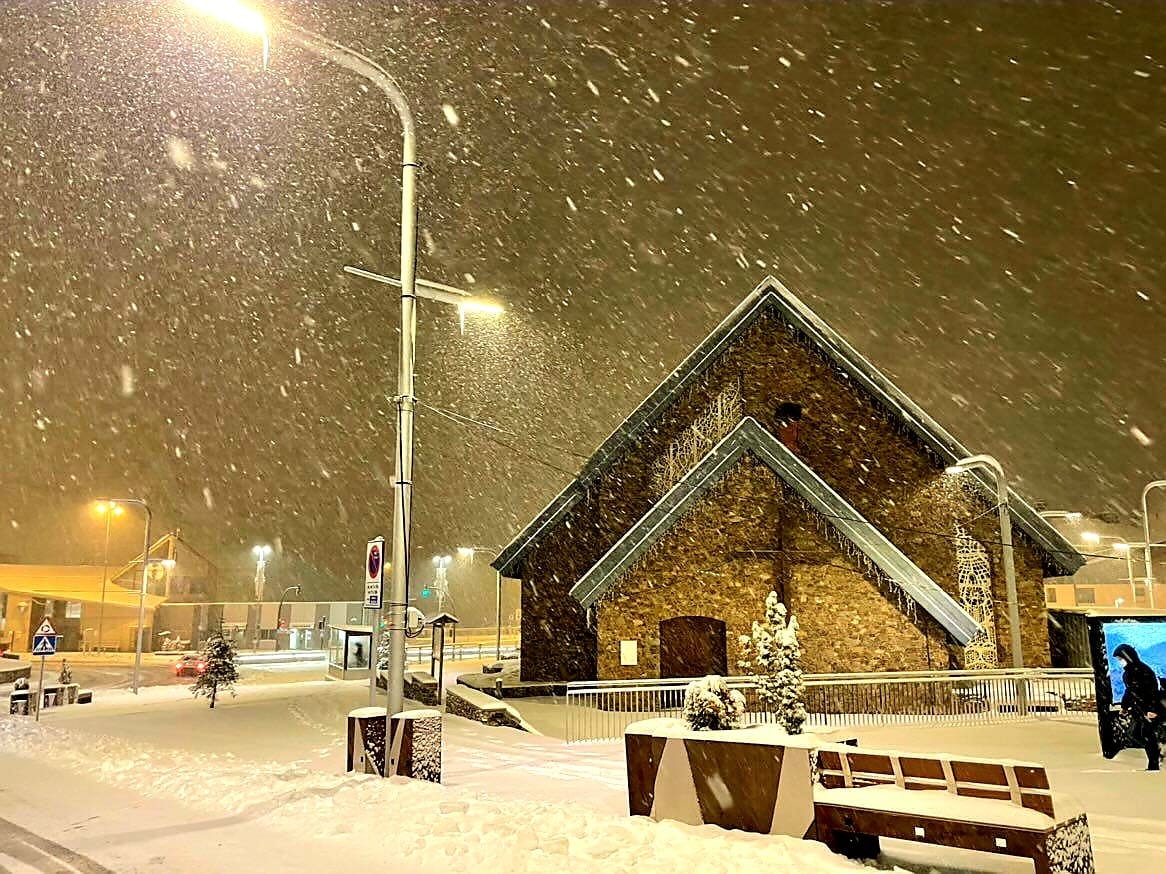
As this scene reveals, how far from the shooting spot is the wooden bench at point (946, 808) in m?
6.41

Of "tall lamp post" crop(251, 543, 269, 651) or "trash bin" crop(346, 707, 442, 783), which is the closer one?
"trash bin" crop(346, 707, 442, 783)

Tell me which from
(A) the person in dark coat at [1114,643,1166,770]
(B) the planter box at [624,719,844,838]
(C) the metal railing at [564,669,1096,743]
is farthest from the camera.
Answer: (C) the metal railing at [564,669,1096,743]

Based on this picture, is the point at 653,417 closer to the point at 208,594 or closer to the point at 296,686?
the point at 296,686

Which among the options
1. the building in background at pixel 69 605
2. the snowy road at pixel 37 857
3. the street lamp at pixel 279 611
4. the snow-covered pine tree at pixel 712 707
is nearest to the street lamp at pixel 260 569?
the street lamp at pixel 279 611

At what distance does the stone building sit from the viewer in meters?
19.1

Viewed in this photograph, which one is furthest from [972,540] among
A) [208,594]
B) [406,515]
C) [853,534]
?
[208,594]

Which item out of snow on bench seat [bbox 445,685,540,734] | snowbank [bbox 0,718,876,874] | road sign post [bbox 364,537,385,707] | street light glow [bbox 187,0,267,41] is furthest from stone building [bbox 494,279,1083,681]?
street light glow [bbox 187,0,267,41]

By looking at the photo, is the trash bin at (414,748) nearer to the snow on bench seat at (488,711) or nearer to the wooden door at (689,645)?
the snow on bench seat at (488,711)

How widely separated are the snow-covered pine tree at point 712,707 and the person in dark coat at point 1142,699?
7.02 m

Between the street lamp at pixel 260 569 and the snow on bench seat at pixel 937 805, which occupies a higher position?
the street lamp at pixel 260 569

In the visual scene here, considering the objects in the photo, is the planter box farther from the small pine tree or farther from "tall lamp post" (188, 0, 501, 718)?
the small pine tree

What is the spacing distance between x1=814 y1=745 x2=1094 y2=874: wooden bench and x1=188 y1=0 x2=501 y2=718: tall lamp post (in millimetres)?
5042

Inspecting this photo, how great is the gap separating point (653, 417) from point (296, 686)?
19.6 m

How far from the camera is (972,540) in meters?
23.3
